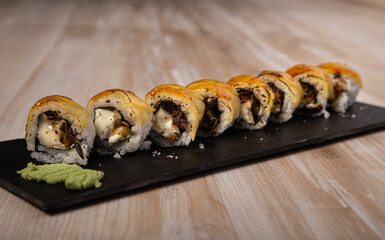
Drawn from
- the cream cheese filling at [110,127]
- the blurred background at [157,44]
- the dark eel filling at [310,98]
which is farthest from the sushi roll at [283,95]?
the blurred background at [157,44]

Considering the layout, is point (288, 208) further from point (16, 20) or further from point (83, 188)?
point (16, 20)

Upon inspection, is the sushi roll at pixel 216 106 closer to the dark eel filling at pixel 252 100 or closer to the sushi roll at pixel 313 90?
the dark eel filling at pixel 252 100

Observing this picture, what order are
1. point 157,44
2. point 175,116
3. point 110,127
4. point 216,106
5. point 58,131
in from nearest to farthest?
point 58,131 → point 110,127 → point 175,116 → point 216,106 → point 157,44

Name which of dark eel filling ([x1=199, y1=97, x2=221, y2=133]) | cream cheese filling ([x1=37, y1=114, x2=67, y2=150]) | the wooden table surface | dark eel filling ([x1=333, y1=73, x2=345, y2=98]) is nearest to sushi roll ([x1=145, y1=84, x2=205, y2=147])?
dark eel filling ([x1=199, y1=97, x2=221, y2=133])

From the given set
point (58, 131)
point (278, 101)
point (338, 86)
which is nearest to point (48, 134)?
point (58, 131)

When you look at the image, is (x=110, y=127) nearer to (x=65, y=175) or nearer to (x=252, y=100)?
(x=65, y=175)

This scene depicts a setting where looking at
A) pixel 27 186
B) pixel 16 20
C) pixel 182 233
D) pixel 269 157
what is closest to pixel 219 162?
pixel 269 157
